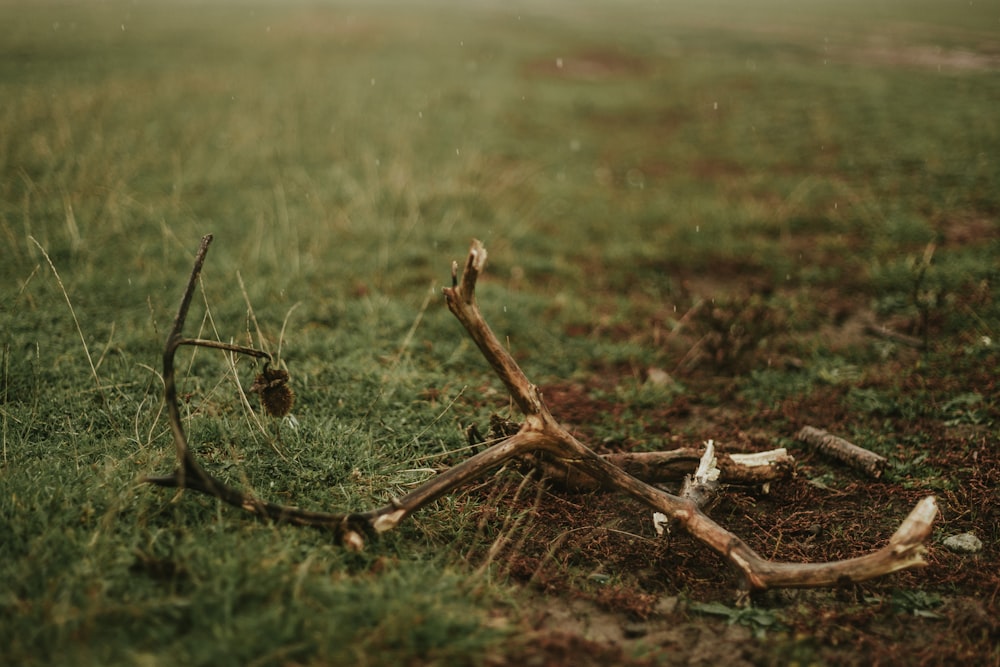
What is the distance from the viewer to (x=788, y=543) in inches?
122

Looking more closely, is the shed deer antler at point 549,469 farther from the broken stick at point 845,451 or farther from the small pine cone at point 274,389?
the broken stick at point 845,451

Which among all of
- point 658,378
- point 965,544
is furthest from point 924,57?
point 965,544

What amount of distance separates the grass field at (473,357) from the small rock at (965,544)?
0.17 ft

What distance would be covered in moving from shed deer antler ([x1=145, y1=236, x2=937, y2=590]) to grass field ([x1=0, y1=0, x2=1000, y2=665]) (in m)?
0.13

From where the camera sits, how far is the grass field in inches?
93.7

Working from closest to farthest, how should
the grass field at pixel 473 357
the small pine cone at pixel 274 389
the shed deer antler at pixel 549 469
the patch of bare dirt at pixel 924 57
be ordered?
the grass field at pixel 473 357 < the shed deer antler at pixel 549 469 < the small pine cone at pixel 274 389 < the patch of bare dirt at pixel 924 57

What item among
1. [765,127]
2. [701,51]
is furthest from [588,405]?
[701,51]

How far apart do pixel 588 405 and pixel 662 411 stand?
46 centimetres

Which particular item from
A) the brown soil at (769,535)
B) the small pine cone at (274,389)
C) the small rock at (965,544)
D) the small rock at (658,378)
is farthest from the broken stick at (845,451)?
the small pine cone at (274,389)

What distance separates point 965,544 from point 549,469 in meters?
1.86

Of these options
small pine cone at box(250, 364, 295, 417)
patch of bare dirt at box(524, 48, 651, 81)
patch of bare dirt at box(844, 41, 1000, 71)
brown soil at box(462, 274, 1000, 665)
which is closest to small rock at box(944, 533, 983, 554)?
brown soil at box(462, 274, 1000, 665)

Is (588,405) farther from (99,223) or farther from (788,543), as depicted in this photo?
(99,223)

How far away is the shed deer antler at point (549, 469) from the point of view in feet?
8.17

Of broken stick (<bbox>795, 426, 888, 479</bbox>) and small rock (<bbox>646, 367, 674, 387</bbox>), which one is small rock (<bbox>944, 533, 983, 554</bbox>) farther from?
small rock (<bbox>646, 367, 674, 387</bbox>)
